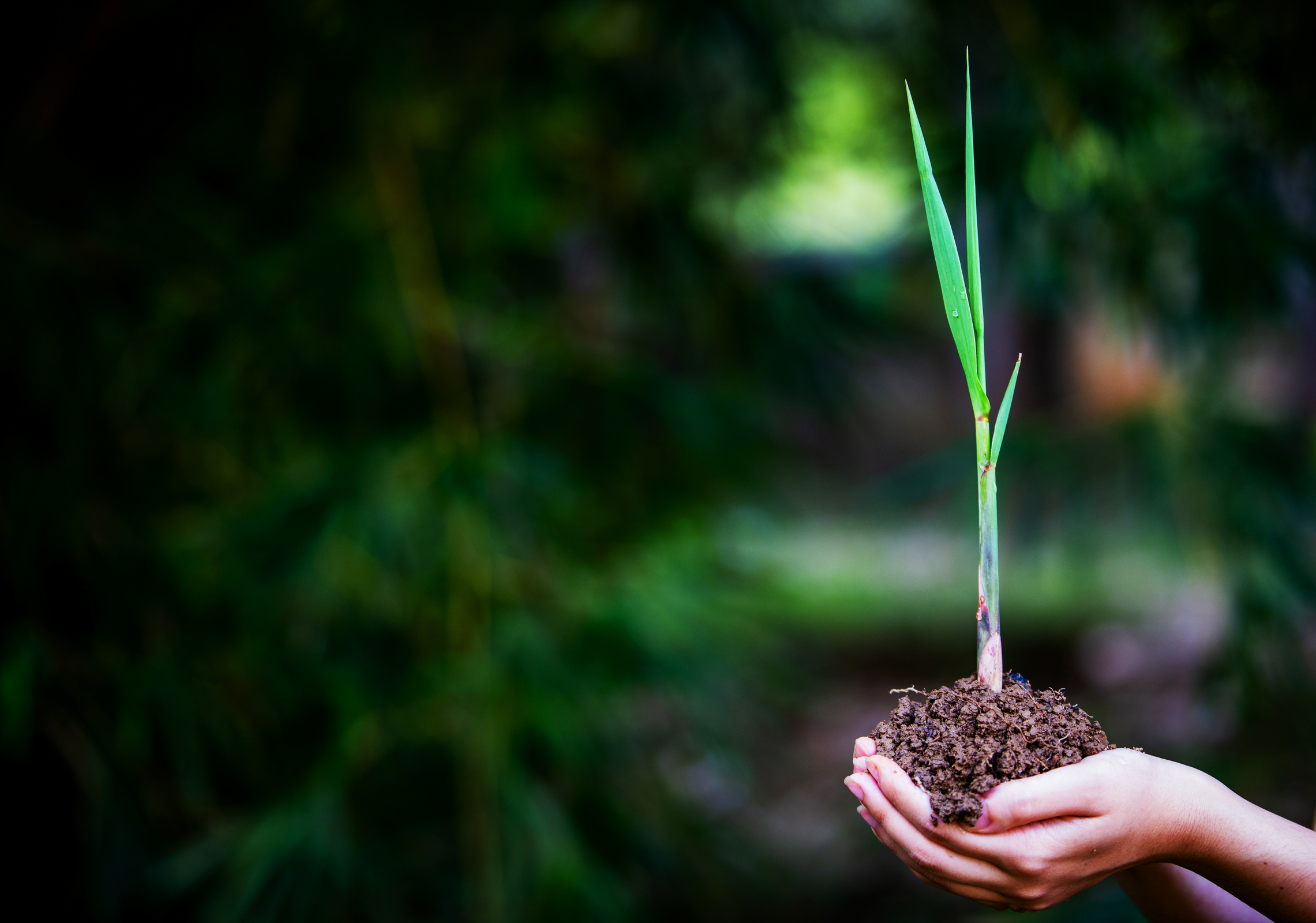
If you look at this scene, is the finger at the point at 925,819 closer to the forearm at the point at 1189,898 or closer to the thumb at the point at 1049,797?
the thumb at the point at 1049,797

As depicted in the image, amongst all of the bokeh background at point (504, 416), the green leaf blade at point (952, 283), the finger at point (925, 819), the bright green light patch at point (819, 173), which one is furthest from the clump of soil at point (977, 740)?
the bright green light patch at point (819, 173)

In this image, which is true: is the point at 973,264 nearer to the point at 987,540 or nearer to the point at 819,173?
the point at 987,540

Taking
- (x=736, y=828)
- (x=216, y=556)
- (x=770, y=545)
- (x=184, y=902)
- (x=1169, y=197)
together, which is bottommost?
(x=736, y=828)

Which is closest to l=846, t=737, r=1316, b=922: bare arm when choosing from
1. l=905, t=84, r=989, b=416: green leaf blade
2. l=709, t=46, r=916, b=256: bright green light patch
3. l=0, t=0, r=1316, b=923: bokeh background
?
l=905, t=84, r=989, b=416: green leaf blade

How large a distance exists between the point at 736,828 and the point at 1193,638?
Answer: 2.42 metres

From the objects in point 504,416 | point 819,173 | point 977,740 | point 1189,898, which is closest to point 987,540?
point 977,740

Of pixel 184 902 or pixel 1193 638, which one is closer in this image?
pixel 184 902

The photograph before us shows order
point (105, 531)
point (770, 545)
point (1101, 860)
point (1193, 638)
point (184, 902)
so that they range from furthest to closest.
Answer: point (1193, 638)
point (770, 545)
point (184, 902)
point (105, 531)
point (1101, 860)

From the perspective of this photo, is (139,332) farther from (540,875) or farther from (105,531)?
(540,875)

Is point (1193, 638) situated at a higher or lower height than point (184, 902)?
lower

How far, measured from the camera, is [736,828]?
1.47 m

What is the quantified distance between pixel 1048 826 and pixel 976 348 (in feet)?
0.69

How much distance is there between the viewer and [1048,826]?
0.38 metres

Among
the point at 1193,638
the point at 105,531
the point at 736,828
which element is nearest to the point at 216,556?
the point at 105,531
